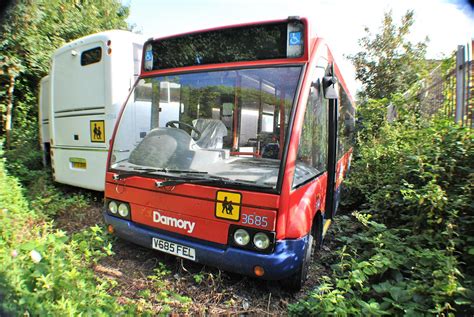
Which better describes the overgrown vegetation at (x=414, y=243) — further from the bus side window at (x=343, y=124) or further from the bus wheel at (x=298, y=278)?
the bus side window at (x=343, y=124)

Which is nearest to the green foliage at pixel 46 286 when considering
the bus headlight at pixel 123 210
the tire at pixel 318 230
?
the bus headlight at pixel 123 210

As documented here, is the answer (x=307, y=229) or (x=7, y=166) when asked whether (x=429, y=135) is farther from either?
(x=7, y=166)

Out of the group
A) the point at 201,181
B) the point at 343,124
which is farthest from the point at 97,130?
the point at 343,124

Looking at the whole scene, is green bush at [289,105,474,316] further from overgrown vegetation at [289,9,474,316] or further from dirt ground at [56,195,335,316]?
dirt ground at [56,195,335,316]

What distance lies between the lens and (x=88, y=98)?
5320 mm

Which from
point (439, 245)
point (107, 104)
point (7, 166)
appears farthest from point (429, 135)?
point (7, 166)

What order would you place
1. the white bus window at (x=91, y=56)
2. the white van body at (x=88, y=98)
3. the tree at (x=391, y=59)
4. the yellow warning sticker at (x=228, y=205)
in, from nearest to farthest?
1. the yellow warning sticker at (x=228, y=205)
2. the white van body at (x=88, y=98)
3. the white bus window at (x=91, y=56)
4. the tree at (x=391, y=59)

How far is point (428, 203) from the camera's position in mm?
3068

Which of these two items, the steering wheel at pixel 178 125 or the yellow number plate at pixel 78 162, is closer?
the steering wheel at pixel 178 125

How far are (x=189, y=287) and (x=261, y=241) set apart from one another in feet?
3.31

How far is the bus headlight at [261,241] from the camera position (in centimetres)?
244

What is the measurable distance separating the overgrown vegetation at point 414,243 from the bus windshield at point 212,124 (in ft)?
3.68

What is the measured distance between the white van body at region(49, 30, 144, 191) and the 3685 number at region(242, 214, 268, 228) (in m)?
3.50

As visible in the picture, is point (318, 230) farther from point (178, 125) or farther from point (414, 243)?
point (178, 125)
